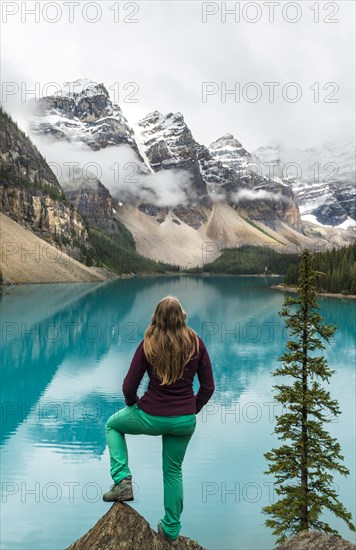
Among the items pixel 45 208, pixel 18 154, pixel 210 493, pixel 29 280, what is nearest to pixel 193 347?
pixel 210 493

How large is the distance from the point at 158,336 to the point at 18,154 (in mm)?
206653

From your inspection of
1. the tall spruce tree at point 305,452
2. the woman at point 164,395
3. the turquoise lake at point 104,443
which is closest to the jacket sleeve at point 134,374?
the woman at point 164,395

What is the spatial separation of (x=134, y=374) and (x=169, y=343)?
0.75 m

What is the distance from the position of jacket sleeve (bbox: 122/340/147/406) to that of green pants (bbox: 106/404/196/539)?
14cm

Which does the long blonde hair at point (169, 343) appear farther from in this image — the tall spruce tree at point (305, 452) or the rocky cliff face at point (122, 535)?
the tall spruce tree at point (305, 452)

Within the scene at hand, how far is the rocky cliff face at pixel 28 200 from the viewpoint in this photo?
17088cm

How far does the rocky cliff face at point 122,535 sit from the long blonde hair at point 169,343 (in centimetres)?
194

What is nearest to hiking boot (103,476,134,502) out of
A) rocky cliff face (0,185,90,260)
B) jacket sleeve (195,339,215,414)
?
jacket sleeve (195,339,215,414)

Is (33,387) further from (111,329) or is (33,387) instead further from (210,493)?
(111,329)

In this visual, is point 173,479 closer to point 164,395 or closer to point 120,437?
point 120,437

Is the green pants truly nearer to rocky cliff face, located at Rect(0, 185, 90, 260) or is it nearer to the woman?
the woman

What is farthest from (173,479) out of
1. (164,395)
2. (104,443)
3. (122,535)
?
(104,443)

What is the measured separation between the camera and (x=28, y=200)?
176m

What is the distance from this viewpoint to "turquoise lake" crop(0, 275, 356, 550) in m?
16.6
